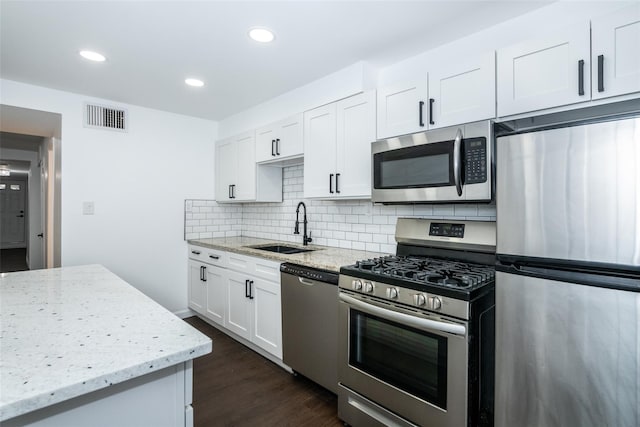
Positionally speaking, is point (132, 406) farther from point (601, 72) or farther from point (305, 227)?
point (305, 227)

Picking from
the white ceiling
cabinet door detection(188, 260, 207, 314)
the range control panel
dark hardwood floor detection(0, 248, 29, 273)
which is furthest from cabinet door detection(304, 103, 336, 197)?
dark hardwood floor detection(0, 248, 29, 273)

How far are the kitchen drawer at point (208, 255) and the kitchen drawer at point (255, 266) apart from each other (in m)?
0.14

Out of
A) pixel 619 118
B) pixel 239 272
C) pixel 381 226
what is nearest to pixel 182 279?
pixel 239 272

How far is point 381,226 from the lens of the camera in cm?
267

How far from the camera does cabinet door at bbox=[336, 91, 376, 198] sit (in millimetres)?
2365

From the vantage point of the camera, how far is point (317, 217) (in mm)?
3275

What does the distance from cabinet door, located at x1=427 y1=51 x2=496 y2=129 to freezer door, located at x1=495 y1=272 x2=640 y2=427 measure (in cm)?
95

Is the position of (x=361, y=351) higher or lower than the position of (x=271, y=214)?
lower

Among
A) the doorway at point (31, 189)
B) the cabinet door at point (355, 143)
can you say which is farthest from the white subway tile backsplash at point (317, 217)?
the doorway at point (31, 189)

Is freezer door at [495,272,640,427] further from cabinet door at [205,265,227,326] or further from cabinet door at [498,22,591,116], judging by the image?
cabinet door at [205,265,227,326]

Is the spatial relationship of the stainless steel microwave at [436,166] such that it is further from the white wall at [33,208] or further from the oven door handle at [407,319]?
the white wall at [33,208]

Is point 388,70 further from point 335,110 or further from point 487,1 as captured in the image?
point 487,1

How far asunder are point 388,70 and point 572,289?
2006 millimetres

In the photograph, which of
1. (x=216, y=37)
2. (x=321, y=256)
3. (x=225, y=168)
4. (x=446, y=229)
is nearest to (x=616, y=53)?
(x=446, y=229)
